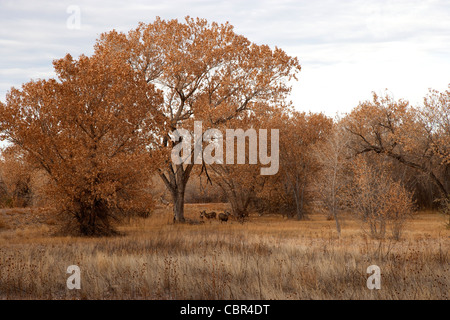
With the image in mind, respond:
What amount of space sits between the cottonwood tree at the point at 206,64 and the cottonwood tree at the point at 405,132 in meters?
10.7

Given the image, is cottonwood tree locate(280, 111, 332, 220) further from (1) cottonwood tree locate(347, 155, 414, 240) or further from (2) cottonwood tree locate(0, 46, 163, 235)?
(2) cottonwood tree locate(0, 46, 163, 235)

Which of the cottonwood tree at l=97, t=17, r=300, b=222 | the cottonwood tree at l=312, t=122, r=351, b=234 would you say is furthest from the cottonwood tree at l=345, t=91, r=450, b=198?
the cottonwood tree at l=97, t=17, r=300, b=222

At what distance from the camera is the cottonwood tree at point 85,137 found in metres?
19.4

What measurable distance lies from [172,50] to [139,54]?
2535 millimetres

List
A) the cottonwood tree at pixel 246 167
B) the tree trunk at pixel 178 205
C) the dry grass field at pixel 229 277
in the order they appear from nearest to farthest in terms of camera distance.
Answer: the dry grass field at pixel 229 277 → the tree trunk at pixel 178 205 → the cottonwood tree at pixel 246 167

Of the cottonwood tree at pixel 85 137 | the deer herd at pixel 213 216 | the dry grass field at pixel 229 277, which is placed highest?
the cottonwood tree at pixel 85 137

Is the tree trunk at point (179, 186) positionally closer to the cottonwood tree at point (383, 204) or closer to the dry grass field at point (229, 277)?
the cottonwood tree at point (383, 204)

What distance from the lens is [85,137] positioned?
66.0 feet

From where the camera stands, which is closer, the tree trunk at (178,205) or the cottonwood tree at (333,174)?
the cottonwood tree at (333,174)

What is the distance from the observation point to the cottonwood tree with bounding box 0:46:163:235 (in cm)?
1942

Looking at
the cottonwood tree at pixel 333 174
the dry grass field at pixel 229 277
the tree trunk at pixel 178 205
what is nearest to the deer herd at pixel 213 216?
the tree trunk at pixel 178 205

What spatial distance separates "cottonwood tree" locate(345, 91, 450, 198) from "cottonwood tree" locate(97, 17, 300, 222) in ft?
35.1

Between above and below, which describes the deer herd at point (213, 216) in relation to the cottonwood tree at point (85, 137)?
below

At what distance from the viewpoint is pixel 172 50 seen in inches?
1107
